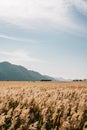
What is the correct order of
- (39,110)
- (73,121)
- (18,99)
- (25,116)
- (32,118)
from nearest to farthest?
(25,116) → (73,121) → (32,118) → (39,110) → (18,99)

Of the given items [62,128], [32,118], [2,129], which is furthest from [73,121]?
[2,129]

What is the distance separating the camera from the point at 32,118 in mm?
8859

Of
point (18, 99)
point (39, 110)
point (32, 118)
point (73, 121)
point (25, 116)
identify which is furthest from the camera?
point (18, 99)

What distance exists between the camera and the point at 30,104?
397 inches

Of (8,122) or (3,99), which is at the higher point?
(3,99)

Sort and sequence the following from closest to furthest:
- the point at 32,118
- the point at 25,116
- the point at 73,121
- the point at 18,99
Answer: the point at 25,116
the point at 73,121
the point at 32,118
the point at 18,99

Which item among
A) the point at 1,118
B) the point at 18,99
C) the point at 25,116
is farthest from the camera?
the point at 18,99

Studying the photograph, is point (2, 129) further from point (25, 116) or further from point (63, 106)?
point (63, 106)

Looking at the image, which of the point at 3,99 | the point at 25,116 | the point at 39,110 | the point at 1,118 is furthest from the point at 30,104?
the point at 1,118

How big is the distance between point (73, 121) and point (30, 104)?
225 cm

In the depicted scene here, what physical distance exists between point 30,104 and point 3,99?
1086 millimetres

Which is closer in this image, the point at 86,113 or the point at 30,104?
the point at 30,104

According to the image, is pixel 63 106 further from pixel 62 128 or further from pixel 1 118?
pixel 1 118

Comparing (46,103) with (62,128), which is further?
(46,103)
